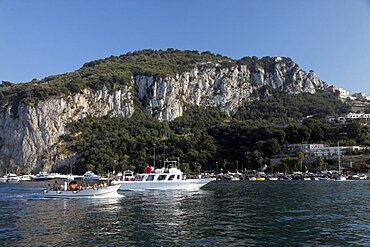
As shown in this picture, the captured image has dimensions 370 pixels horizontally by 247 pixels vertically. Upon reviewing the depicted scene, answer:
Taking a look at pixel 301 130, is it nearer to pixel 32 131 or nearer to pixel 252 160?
pixel 252 160

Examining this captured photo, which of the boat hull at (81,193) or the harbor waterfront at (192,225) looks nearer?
the harbor waterfront at (192,225)

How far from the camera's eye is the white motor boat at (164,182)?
197ft

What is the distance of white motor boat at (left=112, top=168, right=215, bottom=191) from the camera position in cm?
6006

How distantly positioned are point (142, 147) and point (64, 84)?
54648mm

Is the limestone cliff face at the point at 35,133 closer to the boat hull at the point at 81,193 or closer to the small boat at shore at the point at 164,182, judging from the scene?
the small boat at shore at the point at 164,182

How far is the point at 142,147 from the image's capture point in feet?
445

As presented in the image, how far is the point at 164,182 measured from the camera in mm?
60375

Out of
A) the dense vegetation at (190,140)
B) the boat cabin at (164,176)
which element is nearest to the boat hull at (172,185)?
the boat cabin at (164,176)

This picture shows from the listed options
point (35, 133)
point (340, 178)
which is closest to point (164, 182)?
point (340, 178)

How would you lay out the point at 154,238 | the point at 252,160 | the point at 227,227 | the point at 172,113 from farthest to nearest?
the point at 172,113, the point at 252,160, the point at 227,227, the point at 154,238

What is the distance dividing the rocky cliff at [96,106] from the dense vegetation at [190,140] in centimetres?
587

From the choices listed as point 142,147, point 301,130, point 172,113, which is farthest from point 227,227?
point 172,113

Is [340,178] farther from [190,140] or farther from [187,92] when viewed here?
[187,92]

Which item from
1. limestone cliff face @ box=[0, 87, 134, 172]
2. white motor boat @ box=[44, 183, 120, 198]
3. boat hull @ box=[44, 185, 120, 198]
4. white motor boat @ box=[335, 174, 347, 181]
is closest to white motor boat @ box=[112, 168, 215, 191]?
white motor boat @ box=[44, 183, 120, 198]
